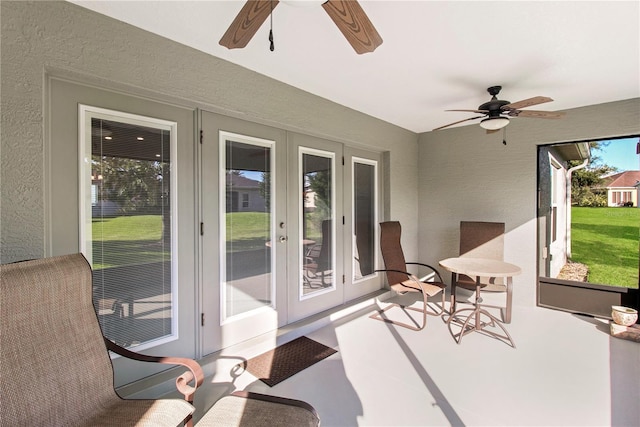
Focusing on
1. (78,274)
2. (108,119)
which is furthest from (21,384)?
(108,119)

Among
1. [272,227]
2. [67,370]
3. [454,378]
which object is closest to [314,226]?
[272,227]

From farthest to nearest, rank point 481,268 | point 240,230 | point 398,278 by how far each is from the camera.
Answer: point 398,278, point 481,268, point 240,230

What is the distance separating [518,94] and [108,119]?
4.09m

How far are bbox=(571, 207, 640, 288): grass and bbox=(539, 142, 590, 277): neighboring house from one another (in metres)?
0.10

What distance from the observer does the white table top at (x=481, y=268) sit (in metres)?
3.07

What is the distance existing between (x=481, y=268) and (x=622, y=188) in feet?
7.44

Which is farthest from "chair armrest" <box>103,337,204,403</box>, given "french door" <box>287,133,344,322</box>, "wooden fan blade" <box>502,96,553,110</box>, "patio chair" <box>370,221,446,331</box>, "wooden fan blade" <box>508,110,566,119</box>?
"wooden fan blade" <box>508,110,566,119</box>

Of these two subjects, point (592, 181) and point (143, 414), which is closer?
point (143, 414)

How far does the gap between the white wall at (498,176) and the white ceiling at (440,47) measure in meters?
0.36

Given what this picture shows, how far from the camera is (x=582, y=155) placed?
3.99 metres

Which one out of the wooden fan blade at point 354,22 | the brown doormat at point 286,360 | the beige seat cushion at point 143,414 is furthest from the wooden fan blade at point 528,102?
the beige seat cushion at point 143,414

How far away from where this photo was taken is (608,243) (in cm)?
379

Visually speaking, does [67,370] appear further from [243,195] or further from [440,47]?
[440,47]

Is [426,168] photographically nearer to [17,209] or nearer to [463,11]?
[463,11]
